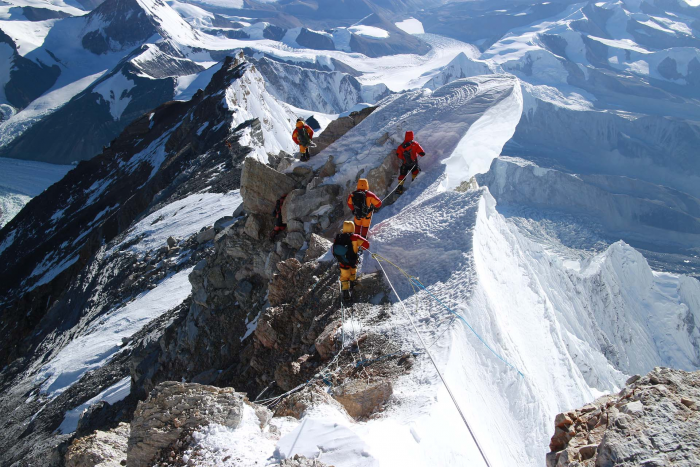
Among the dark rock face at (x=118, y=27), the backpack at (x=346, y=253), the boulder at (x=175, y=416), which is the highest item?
the dark rock face at (x=118, y=27)

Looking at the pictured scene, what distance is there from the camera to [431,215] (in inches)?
406

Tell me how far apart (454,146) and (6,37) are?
17225 cm

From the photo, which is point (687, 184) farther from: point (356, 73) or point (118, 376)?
point (118, 376)

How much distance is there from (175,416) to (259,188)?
9.33 m

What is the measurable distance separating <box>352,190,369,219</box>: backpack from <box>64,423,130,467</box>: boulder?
635 cm

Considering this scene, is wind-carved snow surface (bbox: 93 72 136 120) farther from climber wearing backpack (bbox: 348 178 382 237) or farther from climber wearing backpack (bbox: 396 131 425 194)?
climber wearing backpack (bbox: 348 178 382 237)

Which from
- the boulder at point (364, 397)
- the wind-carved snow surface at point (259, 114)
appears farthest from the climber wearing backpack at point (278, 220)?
the wind-carved snow surface at point (259, 114)

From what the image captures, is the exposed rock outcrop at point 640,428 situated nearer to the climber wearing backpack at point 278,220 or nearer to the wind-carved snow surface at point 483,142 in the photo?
the wind-carved snow surface at point 483,142

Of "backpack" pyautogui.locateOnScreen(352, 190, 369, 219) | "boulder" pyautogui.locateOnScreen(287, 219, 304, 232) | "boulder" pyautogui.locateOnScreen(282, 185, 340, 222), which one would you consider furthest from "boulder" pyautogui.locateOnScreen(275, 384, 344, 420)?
"boulder" pyautogui.locateOnScreen(282, 185, 340, 222)

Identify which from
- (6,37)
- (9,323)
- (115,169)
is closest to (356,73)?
(6,37)

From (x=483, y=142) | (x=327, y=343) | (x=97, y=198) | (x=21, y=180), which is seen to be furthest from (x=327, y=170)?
(x=21, y=180)

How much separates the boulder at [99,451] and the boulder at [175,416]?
101 centimetres

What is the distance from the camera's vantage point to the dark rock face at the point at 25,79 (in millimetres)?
123562

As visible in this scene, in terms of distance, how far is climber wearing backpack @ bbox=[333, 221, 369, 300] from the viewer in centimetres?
845
